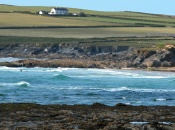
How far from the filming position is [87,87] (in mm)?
50719

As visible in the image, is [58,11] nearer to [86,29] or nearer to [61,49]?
[86,29]

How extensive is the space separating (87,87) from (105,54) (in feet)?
135

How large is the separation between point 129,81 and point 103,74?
7.96m

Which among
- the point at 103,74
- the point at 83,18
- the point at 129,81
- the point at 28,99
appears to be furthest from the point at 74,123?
the point at 83,18

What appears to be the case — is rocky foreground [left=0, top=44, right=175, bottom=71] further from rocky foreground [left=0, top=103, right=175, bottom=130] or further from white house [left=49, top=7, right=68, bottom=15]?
rocky foreground [left=0, top=103, right=175, bottom=130]

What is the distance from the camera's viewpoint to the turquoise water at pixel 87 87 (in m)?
39.8

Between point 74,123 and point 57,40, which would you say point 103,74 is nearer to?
point 57,40

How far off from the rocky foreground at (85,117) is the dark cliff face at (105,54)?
46.2 m

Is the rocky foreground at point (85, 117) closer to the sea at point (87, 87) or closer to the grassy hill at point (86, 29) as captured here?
the sea at point (87, 87)

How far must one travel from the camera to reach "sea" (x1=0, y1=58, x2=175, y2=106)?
3956cm

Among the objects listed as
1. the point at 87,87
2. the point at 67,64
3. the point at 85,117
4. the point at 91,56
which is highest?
the point at 91,56

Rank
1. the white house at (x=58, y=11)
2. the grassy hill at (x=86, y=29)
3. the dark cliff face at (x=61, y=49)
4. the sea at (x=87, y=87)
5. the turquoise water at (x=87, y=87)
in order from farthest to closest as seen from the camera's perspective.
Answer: the white house at (x=58, y=11), the grassy hill at (x=86, y=29), the dark cliff face at (x=61, y=49), the turquoise water at (x=87, y=87), the sea at (x=87, y=87)

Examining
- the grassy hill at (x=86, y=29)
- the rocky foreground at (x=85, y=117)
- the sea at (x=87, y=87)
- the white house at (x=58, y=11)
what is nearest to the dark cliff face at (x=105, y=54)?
the grassy hill at (x=86, y=29)

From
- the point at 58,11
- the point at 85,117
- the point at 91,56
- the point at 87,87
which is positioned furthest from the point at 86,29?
the point at 85,117
